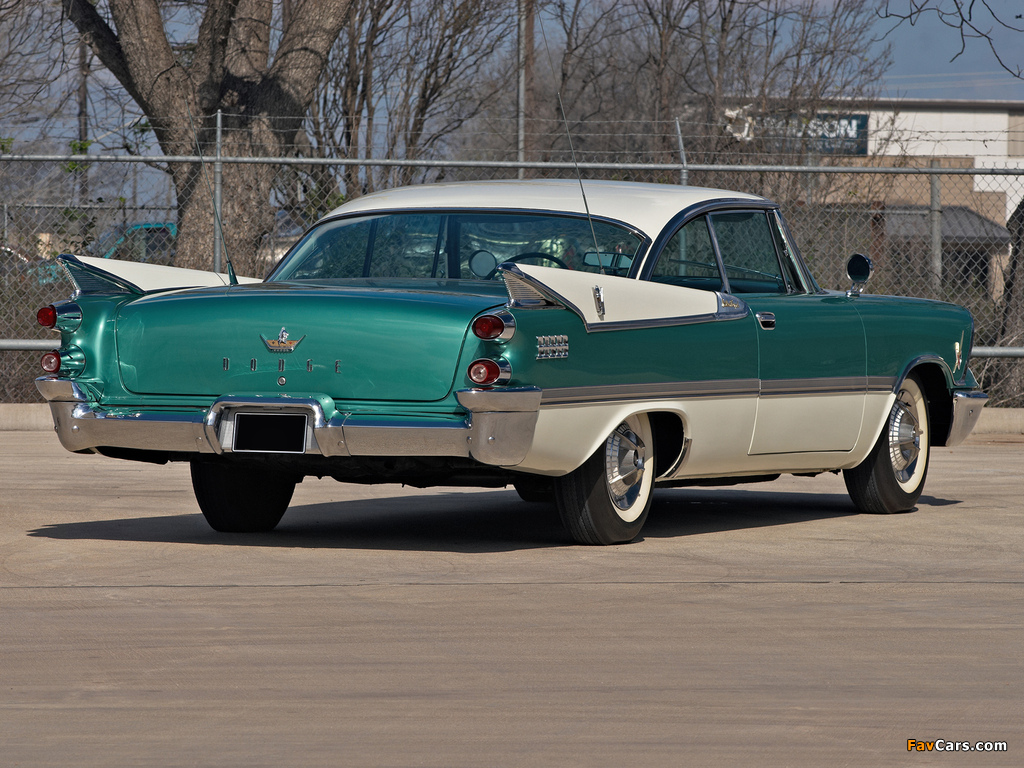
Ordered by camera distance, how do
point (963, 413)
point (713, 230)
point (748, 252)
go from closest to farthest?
point (713, 230)
point (748, 252)
point (963, 413)

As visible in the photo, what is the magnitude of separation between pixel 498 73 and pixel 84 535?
64.3ft

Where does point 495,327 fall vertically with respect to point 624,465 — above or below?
above

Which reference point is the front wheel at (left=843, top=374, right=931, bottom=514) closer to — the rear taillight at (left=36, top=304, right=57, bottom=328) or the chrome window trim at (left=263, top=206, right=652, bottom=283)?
the chrome window trim at (left=263, top=206, right=652, bottom=283)

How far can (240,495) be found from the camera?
7195mm

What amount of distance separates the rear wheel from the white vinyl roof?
128cm

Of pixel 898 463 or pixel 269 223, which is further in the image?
pixel 269 223

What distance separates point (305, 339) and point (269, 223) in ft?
25.9

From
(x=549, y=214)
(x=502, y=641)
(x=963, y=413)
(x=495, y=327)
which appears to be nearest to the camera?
(x=502, y=641)

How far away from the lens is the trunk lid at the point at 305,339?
594 cm

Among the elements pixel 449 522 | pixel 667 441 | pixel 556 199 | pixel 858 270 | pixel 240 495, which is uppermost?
pixel 556 199

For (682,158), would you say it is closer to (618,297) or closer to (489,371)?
(618,297)

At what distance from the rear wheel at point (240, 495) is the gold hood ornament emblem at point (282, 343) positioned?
0.96m

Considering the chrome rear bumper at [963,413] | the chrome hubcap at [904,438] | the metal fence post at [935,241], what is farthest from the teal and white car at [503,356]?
the metal fence post at [935,241]

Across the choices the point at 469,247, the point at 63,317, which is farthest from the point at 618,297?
the point at 63,317
